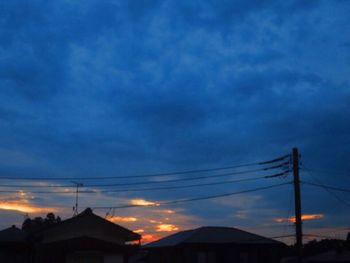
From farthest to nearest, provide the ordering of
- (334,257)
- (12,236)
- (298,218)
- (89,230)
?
(334,257)
(12,236)
(89,230)
(298,218)

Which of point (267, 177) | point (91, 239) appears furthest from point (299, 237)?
point (91, 239)

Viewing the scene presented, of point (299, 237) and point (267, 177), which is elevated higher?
point (267, 177)

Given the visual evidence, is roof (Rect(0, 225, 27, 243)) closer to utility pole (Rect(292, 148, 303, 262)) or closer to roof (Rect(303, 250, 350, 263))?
utility pole (Rect(292, 148, 303, 262))

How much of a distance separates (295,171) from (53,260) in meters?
18.4

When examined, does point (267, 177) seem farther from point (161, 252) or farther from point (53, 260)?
point (161, 252)

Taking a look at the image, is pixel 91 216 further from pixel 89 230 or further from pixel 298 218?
pixel 298 218

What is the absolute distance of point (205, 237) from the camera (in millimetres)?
47562

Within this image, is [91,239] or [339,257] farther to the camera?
[339,257]

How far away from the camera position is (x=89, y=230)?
37938 mm

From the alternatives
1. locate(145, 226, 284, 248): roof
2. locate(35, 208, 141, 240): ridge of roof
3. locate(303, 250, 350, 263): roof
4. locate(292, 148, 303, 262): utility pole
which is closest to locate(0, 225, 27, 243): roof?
locate(35, 208, 141, 240): ridge of roof

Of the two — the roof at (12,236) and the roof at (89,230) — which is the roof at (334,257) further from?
the roof at (12,236)

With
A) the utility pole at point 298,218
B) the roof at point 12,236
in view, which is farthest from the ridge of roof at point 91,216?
the utility pole at point 298,218

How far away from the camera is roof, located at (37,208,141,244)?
36.3m

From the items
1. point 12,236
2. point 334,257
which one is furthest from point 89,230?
point 334,257
